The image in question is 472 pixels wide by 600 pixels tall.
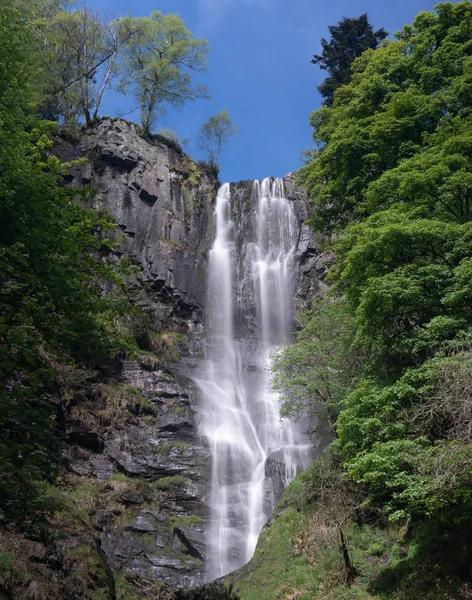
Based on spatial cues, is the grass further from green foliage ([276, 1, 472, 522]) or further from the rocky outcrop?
the rocky outcrop

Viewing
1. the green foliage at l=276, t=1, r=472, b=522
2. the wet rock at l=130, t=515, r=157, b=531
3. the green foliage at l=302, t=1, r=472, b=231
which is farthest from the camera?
the wet rock at l=130, t=515, r=157, b=531

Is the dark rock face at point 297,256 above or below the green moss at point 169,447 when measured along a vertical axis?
above

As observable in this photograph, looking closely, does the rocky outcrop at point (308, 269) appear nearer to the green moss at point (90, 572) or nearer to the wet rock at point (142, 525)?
the wet rock at point (142, 525)

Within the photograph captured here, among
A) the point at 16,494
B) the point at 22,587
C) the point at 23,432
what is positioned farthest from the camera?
the point at 22,587

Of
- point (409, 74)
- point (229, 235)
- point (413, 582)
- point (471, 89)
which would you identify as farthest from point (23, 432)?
point (229, 235)

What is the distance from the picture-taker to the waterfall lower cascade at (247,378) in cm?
1930

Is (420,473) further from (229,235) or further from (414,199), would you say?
(229,235)

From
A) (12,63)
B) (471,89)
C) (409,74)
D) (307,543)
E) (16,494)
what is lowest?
(307,543)

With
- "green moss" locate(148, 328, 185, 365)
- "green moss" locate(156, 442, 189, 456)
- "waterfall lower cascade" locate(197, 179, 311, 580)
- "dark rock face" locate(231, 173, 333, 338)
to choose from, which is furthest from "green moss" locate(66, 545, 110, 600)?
"dark rock face" locate(231, 173, 333, 338)

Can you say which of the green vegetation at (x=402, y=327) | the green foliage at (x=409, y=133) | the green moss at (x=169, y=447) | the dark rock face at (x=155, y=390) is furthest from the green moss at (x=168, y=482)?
the green foliage at (x=409, y=133)

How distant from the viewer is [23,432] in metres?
7.38

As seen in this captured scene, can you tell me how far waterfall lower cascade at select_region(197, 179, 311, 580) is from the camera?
19.3 meters

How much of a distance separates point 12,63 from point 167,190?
26002 millimetres

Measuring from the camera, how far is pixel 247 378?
92.4 ft
